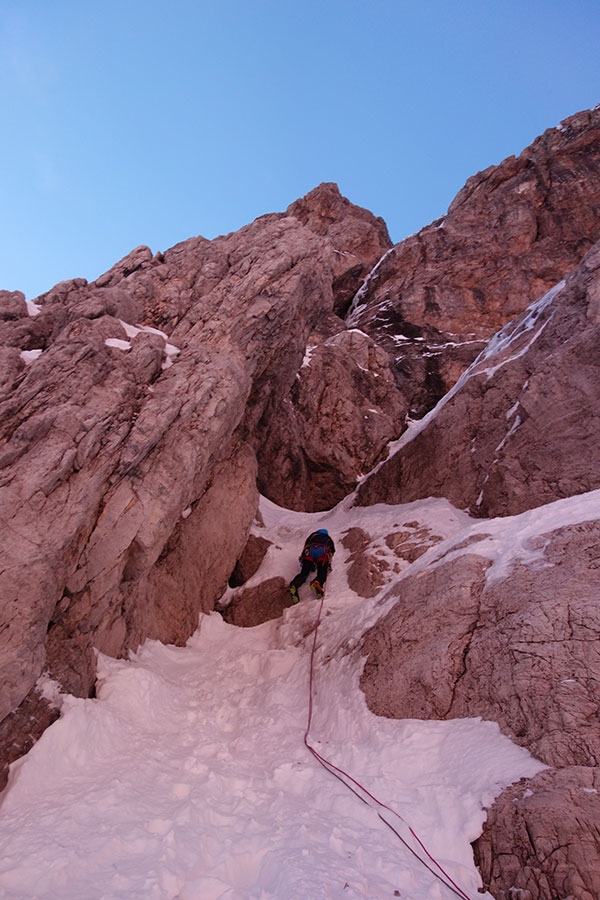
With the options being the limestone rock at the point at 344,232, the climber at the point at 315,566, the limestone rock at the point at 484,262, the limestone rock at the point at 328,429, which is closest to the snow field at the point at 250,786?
the climber at the point at 315,566

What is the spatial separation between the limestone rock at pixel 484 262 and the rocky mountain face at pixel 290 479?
6.90 ft

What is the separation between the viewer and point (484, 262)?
40.1 m

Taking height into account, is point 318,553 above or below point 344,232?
below

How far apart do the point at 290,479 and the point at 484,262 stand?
27.3 m

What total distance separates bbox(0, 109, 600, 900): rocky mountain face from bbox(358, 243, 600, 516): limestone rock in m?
0.09

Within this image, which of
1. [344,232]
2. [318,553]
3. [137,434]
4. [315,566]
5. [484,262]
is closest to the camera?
[137,434]

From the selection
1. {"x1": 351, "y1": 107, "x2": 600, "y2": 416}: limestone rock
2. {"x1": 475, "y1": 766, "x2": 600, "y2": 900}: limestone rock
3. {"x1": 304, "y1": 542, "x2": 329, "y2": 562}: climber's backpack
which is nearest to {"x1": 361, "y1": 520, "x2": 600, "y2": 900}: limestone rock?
{"x1": 475, "y1": 766, "x2": 600, "y2": 900}: limestone rock

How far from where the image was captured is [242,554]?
19000mm

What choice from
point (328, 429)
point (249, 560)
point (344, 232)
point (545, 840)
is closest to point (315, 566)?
point (249, 560)

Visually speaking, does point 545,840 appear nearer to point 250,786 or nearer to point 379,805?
point 379,805

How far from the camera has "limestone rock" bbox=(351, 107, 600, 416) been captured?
120ft

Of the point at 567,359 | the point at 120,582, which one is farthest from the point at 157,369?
the point at 567,359

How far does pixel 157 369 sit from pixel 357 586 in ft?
32.1

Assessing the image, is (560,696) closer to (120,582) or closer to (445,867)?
(445,867)
